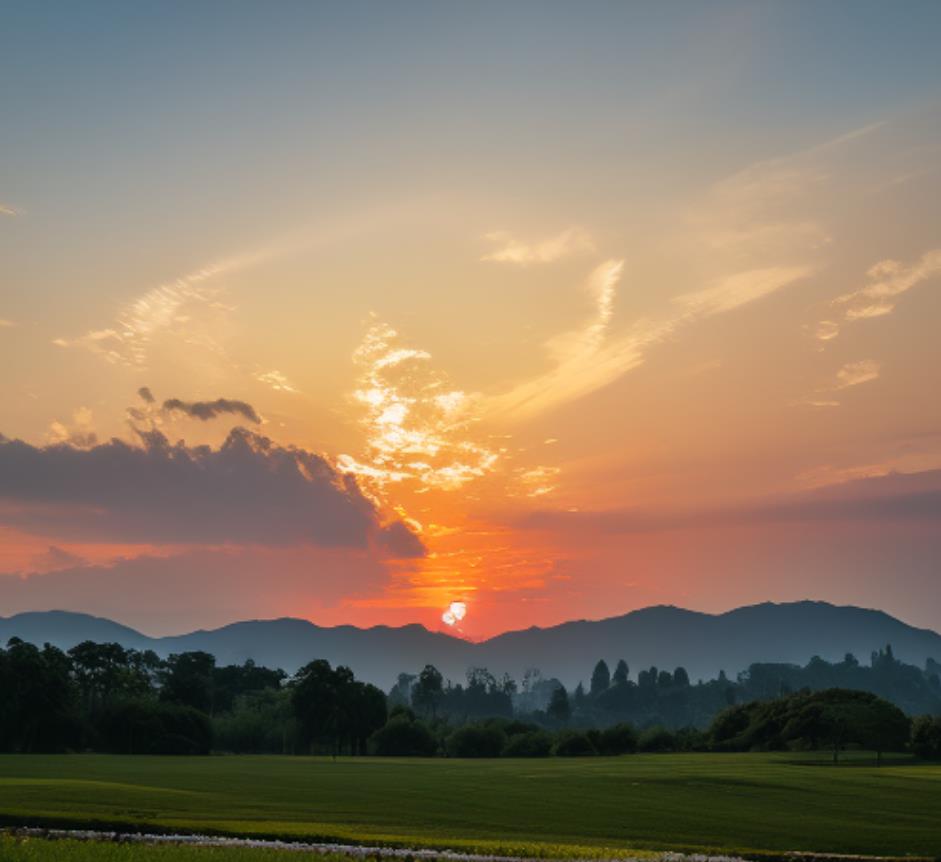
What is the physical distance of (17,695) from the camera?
452 ft

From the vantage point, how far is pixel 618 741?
15000 cm

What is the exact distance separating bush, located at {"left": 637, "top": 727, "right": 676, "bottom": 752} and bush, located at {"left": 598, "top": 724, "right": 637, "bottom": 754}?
3.88 ft

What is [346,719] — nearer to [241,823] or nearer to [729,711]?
[729,711]

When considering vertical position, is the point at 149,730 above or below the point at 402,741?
above

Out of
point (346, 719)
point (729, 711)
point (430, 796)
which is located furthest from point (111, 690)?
point (430, 796)

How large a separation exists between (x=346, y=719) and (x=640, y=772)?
265ft

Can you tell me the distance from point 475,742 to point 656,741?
90.8 ft

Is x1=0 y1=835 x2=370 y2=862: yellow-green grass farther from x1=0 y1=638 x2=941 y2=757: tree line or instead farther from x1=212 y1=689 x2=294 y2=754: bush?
x1=212 y1=689 x2=294 y2=754: bush

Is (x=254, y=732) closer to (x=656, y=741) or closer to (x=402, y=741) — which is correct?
(x=402, y=741)

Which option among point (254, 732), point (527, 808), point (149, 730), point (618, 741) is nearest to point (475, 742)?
point (618, 741)

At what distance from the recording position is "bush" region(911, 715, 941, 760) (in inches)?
4941

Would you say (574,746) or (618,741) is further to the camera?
(618,741)

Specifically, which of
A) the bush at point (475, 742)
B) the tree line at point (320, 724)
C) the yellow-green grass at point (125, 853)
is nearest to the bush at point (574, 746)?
the tree line at point (320, 724)

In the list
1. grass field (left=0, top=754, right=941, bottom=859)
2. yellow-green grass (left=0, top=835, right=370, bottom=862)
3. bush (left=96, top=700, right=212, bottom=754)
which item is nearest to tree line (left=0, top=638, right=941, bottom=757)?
bush (left=96, top=700, right=212, bottom=754)
